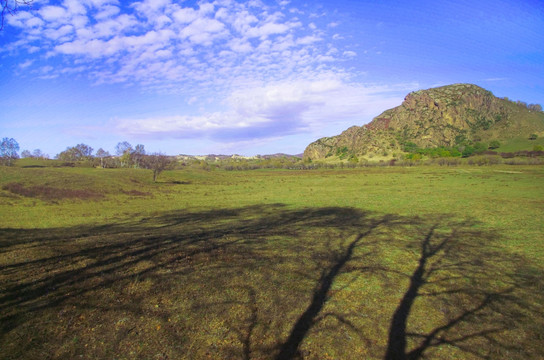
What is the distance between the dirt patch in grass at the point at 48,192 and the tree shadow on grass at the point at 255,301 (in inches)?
934

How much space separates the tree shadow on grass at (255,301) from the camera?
183 inches

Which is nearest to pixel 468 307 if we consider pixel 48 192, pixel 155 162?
pixel 48 192

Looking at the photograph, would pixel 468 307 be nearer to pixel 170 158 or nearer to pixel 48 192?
pixel 48 192

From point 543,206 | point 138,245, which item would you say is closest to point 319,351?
point 138,245

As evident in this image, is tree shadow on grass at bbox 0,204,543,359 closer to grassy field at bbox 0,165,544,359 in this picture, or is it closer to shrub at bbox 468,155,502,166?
grassy field at bbox 0,165,544,359

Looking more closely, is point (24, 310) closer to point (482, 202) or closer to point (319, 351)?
point (319, 351)

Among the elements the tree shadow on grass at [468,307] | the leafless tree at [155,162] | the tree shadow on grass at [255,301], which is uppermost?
the leafless tree at [155,162]

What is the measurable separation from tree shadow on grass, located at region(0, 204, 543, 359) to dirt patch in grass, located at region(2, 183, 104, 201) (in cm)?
2373

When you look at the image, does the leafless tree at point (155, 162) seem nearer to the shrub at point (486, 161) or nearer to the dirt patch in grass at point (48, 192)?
the dirt patch in grass at point (48, 192)

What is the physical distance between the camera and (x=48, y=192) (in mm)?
30938

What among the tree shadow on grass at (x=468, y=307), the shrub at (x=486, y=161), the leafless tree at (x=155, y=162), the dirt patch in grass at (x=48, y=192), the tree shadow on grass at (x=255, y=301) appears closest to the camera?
the tree shadow on grass at (x=255, y=301)

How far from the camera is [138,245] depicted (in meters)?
9.00

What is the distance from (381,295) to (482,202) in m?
23.3

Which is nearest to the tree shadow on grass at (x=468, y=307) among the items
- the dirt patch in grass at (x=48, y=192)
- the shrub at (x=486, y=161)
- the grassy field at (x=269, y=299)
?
the grassy field at (x=269, y=299)
